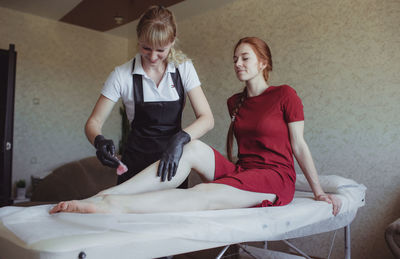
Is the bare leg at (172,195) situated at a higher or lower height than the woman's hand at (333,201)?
higher

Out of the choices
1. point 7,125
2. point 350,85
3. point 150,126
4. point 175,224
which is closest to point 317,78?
point 350,85

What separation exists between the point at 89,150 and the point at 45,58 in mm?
1471

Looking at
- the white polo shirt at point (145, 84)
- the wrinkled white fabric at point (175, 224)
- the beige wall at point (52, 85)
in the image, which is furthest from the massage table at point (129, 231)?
the beige wall at point (52, 85)

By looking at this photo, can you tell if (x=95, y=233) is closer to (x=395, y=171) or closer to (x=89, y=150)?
(x=395, y=171)

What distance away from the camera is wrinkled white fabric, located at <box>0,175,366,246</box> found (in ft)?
2.70

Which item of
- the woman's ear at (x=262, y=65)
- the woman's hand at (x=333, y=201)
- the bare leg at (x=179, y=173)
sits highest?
the woman's ear at (x=262, y=65)

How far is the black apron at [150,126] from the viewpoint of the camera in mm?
1433

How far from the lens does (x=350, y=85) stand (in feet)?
8.96

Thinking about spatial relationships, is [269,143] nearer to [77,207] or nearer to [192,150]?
[192,150]

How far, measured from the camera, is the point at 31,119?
15.1ft

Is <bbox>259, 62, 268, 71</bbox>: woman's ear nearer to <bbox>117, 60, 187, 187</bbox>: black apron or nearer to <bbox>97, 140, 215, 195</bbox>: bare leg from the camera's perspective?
<bbox>117, 60, 187, 187</bbox>: black apron

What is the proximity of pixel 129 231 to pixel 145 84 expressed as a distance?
75 cm

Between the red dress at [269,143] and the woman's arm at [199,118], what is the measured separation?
121 millimetres

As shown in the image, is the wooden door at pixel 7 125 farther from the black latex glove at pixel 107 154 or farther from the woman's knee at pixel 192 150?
Answer: the woman's knee at pixel 192 150
